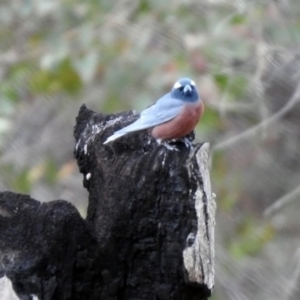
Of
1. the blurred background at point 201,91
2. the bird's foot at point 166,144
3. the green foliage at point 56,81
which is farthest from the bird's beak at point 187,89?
the green foliage at point 56,81

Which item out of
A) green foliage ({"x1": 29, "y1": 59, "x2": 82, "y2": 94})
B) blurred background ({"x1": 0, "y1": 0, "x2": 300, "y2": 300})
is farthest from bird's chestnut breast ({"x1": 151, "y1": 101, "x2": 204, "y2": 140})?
green foliage ({"x1": 29, "y1": 59, "x2": 82, "y2": 94})

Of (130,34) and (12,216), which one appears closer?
(12,216)

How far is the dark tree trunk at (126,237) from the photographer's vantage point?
1.52 metres

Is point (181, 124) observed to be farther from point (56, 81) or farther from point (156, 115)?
point (56, 81)

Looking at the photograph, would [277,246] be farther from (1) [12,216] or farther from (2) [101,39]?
(1) [12,216]

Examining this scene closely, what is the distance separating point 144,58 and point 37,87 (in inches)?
21.1

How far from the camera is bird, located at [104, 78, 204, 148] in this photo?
5.82 ft

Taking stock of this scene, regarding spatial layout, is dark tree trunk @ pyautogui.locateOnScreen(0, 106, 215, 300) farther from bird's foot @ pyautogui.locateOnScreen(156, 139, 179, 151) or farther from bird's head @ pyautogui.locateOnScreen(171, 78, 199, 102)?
bird's head @ pyautogui.locateOnScreen(171, 78, 199, 102)

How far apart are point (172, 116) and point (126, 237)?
428mm

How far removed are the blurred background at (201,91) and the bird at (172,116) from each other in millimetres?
1065

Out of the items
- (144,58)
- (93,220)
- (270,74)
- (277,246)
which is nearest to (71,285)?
(93,220)

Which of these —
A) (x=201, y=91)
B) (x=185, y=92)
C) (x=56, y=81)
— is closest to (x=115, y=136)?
(x=185, y=92)

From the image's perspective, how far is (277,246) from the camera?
14.5 ft

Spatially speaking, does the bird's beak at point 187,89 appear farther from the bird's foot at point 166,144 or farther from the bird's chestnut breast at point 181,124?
the bird's foot at point 166,144
